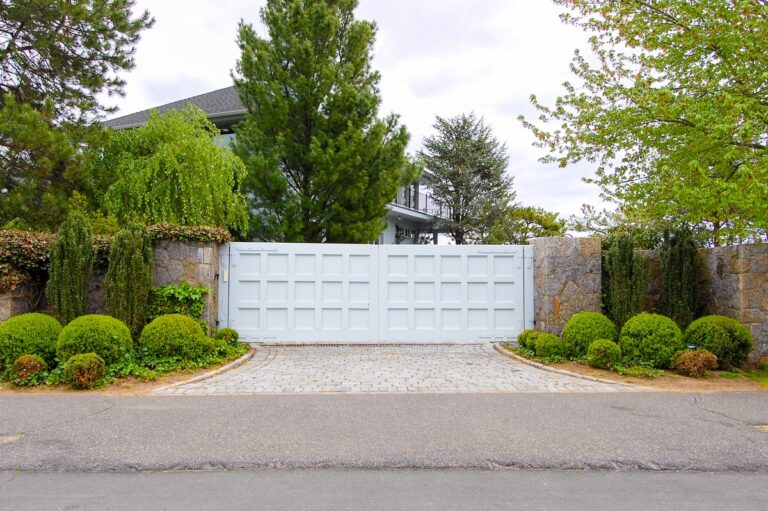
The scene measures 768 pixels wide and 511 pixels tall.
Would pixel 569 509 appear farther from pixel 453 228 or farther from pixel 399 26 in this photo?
pixel 453 228

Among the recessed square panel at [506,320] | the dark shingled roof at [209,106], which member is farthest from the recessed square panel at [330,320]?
the dark shingled roof at [209,106]

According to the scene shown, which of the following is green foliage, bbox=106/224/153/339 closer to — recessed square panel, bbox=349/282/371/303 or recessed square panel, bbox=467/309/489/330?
recessed square panel, bbox=349/282/371/303

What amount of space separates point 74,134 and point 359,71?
7715mm

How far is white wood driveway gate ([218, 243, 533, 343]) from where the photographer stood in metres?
10.2

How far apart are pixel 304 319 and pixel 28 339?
446cm

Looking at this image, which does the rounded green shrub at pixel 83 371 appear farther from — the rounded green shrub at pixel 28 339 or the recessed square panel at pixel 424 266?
the recessed square panel at pixel 424 266

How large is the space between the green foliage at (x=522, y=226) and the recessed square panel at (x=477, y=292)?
14.9m

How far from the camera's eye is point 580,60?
33.3 feet

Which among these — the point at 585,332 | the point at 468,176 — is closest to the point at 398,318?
the point at 585,332

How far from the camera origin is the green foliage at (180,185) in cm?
1254

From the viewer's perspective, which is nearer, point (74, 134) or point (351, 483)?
point (351, 483)

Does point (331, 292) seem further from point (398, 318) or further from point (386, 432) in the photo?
point (386, 432)

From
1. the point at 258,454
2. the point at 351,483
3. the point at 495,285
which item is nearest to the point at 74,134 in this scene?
the point at 495,285

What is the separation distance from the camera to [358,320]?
1032 cm
